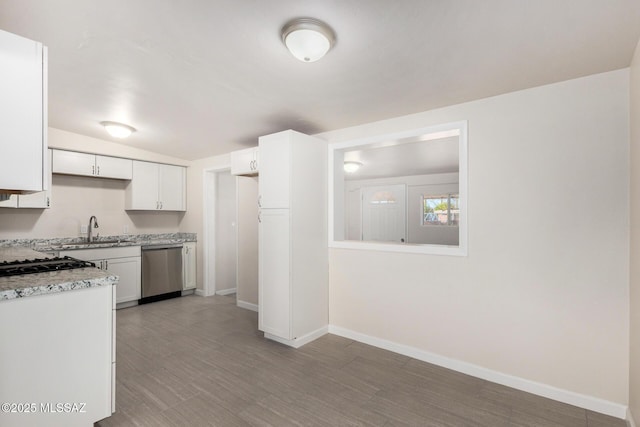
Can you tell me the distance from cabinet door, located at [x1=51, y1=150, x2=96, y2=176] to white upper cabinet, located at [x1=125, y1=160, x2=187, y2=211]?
551 mm

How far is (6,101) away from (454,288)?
3.17m

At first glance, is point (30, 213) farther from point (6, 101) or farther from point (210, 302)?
point (6, 101)

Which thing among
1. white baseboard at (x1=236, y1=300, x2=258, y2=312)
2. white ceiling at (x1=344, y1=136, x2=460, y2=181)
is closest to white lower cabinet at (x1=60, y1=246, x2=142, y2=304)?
white baseboard at (x1=236, y1=300, x2=258, y2=312)

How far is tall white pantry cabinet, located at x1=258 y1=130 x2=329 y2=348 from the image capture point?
316 centimetres

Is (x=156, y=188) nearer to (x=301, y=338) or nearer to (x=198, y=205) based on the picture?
(x=198, y=205)

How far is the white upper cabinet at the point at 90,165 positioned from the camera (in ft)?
13.5

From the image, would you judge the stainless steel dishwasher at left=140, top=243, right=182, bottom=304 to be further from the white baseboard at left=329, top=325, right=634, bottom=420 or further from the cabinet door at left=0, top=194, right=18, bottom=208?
the white baseboard at left=329, top=325, right=634, bottom=420

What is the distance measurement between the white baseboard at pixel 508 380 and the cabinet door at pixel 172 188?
3702mm

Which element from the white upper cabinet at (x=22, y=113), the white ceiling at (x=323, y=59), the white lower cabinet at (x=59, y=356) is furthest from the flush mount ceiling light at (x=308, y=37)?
the white lower cabinet at (x=59, y=356)

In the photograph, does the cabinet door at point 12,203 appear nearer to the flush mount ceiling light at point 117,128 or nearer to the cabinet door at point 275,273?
the flush mount ceiling light at point 117,128

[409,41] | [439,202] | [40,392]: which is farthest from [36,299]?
[439,202]

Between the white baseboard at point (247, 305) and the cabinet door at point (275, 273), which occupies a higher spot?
the cabinet door at point (275, 273)

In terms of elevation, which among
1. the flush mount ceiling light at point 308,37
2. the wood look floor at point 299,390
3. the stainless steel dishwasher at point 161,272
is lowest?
the wood look floor at point 299,390

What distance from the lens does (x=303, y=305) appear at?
3271mm
